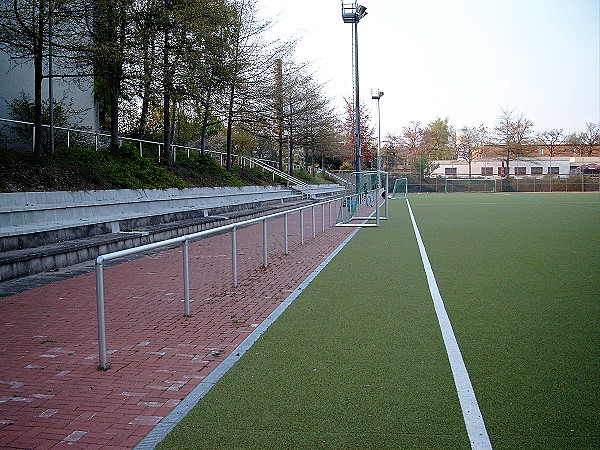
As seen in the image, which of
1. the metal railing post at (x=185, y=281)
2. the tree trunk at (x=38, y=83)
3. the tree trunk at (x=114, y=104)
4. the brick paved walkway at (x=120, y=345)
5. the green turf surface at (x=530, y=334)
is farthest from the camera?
the tree trunk at (x=114, y=104)

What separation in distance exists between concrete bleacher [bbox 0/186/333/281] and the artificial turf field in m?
4.62

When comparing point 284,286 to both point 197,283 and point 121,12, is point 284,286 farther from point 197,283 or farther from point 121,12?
point 121,12

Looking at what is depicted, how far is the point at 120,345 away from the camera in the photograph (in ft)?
20.8

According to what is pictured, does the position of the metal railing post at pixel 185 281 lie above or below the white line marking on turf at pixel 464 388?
above

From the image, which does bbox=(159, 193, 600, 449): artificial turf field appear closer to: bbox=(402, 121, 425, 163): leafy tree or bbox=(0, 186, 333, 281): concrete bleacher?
bbox=(0, 186, 333, 281): concrete bleacher

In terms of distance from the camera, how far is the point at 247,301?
858 centimetres

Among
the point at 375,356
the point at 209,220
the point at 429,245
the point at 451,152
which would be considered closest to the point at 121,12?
the point at 209,220

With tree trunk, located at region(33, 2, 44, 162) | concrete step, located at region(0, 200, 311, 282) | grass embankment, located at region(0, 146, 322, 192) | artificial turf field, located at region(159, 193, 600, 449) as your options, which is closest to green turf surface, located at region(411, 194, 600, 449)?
artificial turf field, located at region(159, 193, 600, 449)

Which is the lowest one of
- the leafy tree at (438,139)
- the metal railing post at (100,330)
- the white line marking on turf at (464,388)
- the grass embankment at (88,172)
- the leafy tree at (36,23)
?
the white line marking on turf at (464,388)

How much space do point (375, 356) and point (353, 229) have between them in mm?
15054

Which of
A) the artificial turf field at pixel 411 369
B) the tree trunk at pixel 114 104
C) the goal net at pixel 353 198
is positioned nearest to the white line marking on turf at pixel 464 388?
the artificial turf field at pixel 411 369

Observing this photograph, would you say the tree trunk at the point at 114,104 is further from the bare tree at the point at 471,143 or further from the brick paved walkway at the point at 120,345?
the bare tree at the point at 471,143

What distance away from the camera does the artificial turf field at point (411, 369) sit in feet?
13.4

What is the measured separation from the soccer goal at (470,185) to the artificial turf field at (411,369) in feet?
221
